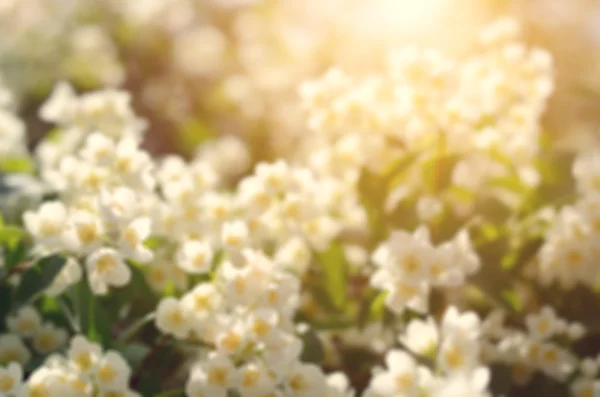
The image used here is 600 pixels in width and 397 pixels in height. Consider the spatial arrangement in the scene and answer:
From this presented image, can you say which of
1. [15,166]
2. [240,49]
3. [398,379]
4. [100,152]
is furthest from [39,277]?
[240,49]

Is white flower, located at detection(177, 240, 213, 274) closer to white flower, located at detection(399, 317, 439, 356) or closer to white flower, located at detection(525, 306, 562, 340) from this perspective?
white flower, located at detection(399, 317, 439, 356)

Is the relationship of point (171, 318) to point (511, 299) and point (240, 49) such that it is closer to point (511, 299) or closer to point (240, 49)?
point (511, 299)

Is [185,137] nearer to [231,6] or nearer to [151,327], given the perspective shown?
[231,6]

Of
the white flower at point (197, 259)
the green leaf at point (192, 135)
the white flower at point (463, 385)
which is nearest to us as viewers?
the white flower at point (463, 385)

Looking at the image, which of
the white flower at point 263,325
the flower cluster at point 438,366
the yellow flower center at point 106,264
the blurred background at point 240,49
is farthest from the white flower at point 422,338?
the blurred background at point 240,49

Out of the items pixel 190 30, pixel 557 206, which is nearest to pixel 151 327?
pixel 557 206

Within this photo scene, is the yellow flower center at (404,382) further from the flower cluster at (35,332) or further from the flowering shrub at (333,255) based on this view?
the flower cluster at (35,332)
